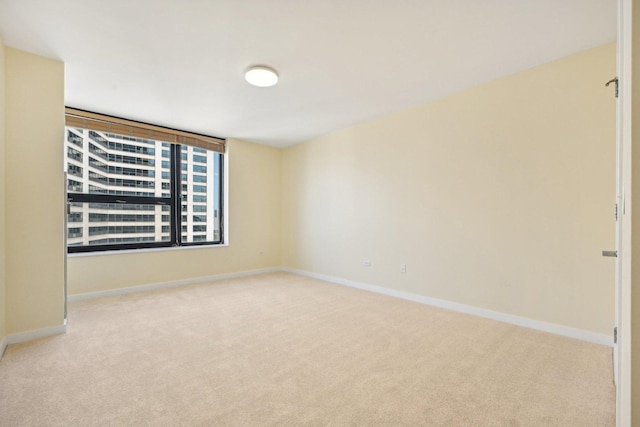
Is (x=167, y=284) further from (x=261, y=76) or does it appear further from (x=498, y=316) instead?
(x=498, y=316)

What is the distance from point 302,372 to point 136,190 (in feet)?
12.6

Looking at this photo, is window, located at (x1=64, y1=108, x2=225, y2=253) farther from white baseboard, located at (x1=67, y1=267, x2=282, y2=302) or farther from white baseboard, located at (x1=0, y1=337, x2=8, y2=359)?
white baseboard, located at (x1=0, y1=337, x2=8, y2=359)

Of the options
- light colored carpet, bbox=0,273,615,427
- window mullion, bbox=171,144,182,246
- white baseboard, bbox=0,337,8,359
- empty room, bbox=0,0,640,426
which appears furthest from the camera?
window mullion, bbox=171,144,182,246

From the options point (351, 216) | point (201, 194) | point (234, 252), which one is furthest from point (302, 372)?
point (201, 194)

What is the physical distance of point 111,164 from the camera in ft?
14.0

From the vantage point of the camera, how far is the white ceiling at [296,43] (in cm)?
204

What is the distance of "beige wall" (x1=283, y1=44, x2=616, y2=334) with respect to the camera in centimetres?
256

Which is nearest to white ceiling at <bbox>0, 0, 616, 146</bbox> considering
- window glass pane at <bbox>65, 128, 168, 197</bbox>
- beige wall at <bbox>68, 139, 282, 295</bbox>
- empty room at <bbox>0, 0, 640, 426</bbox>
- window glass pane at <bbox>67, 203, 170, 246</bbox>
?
empty room at <bbox>0, 0, 640, 426</bbox>

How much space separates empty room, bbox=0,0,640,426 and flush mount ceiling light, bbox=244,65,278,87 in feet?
0.07

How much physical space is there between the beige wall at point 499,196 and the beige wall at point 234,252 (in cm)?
169

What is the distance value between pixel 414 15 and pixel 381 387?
249 centimetres

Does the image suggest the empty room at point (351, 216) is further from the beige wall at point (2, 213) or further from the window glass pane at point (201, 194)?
the window glass pane at point (201, 194)

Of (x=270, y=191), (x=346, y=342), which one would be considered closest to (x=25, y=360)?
(x=346, y=342)
